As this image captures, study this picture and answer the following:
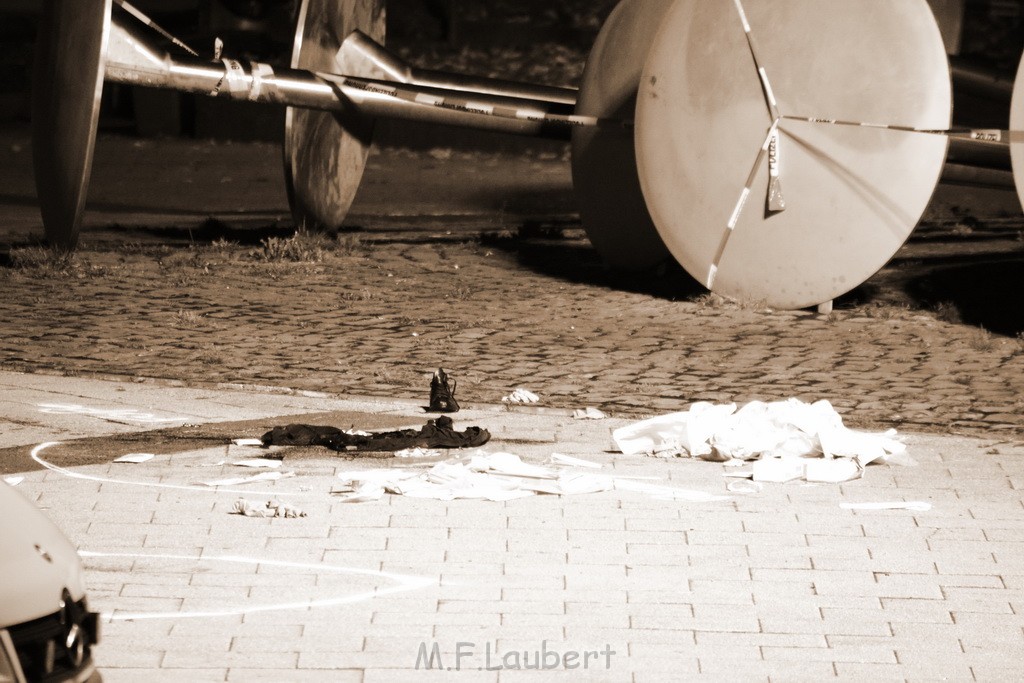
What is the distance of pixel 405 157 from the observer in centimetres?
1745

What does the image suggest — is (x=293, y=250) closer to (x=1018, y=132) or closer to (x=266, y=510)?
(x=1018, y=132)

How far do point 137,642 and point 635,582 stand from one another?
1559mm

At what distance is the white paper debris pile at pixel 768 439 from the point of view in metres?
6.35

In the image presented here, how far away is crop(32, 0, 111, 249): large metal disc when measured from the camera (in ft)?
31.1

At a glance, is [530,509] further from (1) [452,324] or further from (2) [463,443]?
(1) [452,324]

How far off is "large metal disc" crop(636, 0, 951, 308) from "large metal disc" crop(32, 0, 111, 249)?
3.35 m

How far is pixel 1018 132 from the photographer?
8984mm

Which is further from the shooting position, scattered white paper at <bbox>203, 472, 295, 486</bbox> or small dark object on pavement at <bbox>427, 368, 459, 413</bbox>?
small dark object on pavement at <bbox>427, 368, 459, 413</bbox>

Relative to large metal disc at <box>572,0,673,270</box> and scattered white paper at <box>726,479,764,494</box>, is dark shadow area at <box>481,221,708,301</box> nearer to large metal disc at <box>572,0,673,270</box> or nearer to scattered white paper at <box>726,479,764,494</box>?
large metal disc at <box>572,0,673,270</box>

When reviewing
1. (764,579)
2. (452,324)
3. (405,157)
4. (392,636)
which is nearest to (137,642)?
(392,636)

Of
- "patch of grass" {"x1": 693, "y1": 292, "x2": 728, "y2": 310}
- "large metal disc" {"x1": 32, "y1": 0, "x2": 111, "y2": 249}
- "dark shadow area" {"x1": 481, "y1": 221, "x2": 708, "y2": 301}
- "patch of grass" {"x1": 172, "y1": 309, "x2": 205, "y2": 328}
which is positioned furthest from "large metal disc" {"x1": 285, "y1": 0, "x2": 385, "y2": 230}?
Result: "patch of grass" {"x1": 693, "y1": 292, "x2": 728, "y2": 310}

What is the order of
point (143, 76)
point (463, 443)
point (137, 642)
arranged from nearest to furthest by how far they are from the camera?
1. point (137, 642)
2. point (463, 443)
3. point (143, 76)
